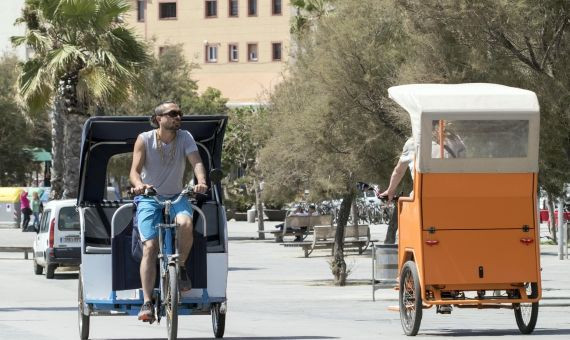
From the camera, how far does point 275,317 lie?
18.2 m

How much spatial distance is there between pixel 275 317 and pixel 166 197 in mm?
5710

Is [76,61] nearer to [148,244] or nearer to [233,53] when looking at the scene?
[148,244]

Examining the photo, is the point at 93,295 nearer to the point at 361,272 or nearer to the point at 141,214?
the point at 141,214

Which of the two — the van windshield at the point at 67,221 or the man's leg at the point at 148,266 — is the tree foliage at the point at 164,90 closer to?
the van windshield at the point at 67,221

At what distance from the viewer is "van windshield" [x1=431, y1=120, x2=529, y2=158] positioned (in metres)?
14.6

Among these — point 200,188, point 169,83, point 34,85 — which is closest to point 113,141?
point 200,188

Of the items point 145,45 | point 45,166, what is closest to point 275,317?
point 145,45

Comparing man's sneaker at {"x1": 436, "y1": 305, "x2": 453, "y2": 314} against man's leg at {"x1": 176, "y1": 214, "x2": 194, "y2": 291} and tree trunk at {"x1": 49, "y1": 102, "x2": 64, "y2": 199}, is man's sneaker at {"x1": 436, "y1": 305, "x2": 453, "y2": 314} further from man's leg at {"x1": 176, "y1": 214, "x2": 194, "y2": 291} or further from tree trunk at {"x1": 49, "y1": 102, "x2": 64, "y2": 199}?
tree trunk at {"x1": 49, "y1": 102, "x2": 64, "y2": 199}

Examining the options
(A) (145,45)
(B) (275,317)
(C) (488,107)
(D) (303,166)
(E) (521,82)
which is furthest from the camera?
(A) (145,45)

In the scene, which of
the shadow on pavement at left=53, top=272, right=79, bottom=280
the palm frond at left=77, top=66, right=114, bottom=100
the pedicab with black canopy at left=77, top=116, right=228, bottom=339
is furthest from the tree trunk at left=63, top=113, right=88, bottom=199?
the pedicab with black canopy at left=77, top=116, right=228, bottom=339

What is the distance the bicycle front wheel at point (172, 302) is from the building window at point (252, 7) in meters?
105

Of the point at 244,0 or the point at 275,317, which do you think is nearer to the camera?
the point at 275,317

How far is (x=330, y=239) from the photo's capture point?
43.7 meters

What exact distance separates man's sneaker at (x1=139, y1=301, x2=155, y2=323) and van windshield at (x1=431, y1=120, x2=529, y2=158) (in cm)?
341
